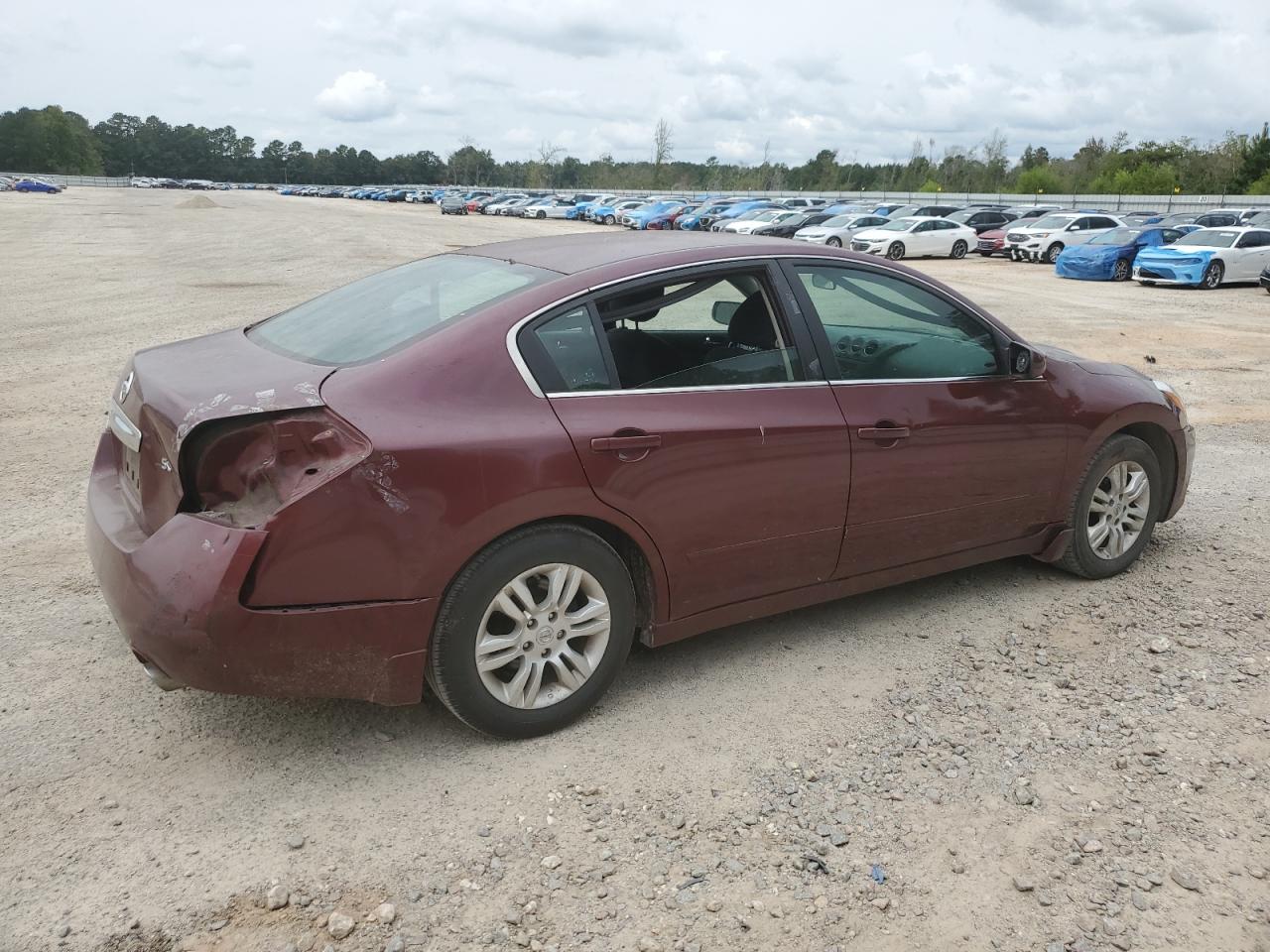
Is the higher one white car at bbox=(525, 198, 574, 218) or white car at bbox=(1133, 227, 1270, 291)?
white car at bbox=(525, 198, 574, 218)

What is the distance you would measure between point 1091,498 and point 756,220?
34.4m

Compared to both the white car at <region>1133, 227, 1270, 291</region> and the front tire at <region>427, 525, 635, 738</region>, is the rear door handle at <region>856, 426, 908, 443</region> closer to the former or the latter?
the front tire at <region>427, 525, 635, 738</region>

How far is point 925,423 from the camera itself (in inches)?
161

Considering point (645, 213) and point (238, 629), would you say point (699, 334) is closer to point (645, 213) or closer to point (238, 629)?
point (238, 629)

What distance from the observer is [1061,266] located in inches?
1007

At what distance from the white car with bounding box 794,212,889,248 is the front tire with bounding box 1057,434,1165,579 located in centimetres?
2738

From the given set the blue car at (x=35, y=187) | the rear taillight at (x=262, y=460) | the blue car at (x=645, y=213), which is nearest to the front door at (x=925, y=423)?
the rear taillight at (x=262, y=460)

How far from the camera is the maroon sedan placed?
2959 mm

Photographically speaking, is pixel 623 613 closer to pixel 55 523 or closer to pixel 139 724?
pixel 139 724

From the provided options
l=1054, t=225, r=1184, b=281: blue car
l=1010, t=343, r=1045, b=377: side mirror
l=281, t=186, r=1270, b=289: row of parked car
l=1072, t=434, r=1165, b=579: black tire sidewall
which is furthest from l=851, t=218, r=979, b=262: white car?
l=1010, t=343, r=1045, b=377: side mirror

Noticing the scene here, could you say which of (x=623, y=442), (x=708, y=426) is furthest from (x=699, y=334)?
(x=623, y=442)

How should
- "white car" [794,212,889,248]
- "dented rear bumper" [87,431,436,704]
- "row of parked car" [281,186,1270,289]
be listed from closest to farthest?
"dented rear bumper" [87,431,436,704] → "row of parked car" [281,186,1270,289] → "white car" [794,212,889,248]

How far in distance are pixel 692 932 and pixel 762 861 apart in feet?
1.15

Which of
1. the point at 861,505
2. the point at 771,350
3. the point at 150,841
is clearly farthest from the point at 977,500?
the point at 150,841
